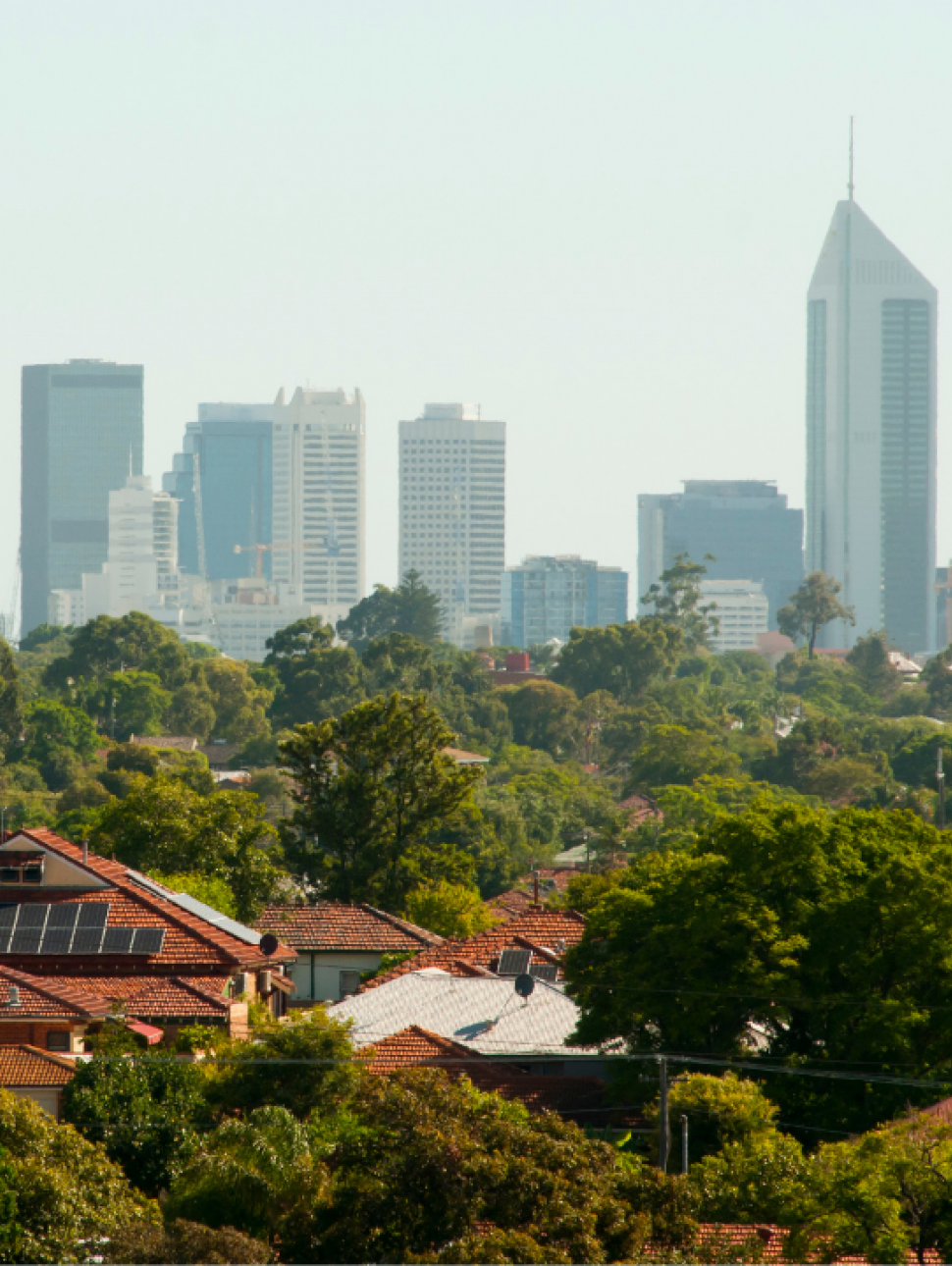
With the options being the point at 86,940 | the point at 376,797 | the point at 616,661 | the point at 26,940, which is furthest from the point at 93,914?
the point at 616,661

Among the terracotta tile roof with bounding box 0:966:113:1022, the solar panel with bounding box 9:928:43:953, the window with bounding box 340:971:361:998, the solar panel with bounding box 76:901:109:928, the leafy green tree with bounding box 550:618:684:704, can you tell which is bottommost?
the window with bounding box 340:971:361:998

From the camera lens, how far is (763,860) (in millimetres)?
45281

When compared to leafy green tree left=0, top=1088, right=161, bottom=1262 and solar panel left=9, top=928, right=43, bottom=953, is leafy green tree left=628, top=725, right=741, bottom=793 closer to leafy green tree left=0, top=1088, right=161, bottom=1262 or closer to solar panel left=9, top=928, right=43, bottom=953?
solar panel left=9, top=928, right=43, bottom=953

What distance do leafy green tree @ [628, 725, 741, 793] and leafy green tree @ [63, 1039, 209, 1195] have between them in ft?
295

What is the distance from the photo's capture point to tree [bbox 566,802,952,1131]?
42625 mm

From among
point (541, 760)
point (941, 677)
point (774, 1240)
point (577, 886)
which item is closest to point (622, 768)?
point (541, 760)

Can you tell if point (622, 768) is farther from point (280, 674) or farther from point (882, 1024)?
point (882, 1024)

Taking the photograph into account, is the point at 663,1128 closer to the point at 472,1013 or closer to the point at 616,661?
the point at 472,1013

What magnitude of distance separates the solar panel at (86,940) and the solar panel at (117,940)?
0.18 metres

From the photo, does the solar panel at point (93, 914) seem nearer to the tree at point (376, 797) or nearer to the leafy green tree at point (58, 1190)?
the leafy green tree at point (58, 1190)

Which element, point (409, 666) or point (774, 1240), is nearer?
point (774, 1240)

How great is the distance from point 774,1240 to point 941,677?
151945mm

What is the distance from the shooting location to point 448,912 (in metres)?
73.9

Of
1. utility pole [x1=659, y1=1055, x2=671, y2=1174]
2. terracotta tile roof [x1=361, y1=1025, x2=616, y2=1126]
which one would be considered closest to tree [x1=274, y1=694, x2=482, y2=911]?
terracotta tile roof [x1=361, y1=1025, x2=616, y2=1126]
